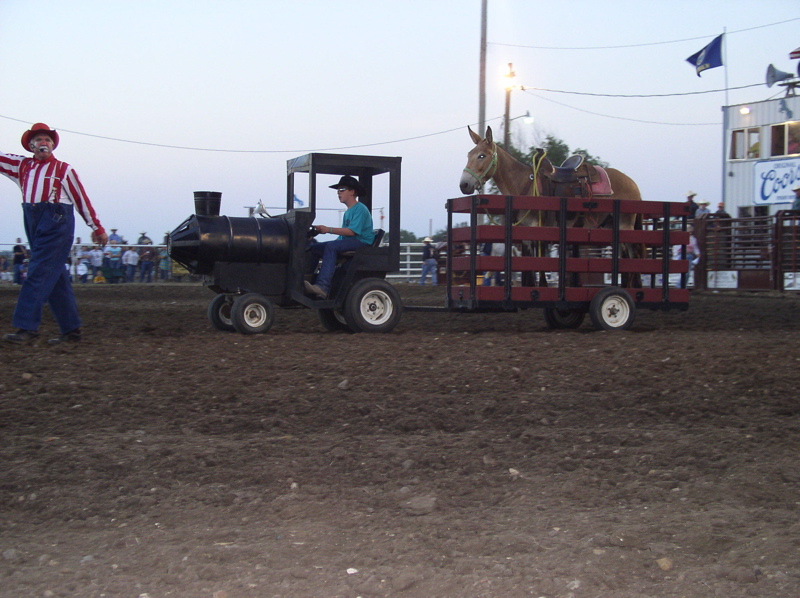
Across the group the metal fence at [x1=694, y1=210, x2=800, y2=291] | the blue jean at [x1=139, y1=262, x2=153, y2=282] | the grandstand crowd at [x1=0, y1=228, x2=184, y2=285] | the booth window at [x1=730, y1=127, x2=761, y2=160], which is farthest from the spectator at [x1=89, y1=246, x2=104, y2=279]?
the booth window at [x1=730, y1=127, x2=761, y2=160]

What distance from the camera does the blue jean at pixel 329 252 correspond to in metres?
9.05

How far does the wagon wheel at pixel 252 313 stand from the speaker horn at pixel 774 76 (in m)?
22.0

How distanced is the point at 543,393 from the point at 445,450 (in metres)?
1.49

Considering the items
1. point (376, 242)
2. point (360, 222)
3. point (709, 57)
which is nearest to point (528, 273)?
point (376, 242)

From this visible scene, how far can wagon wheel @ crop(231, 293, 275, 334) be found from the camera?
869cm

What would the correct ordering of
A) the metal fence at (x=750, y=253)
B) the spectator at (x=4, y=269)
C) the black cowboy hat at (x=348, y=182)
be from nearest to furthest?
1. the black cowboy hat at (x=348, y=182)
2. the metal fence at (x=750, y=253)
3. the spectator at (x=4, y=269)

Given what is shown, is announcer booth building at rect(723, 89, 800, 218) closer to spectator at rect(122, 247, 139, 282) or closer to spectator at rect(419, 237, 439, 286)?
spectator at rect(419, 237, 439, 286)

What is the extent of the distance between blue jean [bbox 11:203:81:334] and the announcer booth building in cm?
2275

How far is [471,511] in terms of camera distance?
12.7ft

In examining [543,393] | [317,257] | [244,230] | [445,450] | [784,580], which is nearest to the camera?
[784,580]

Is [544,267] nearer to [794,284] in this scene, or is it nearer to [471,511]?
[471,511]

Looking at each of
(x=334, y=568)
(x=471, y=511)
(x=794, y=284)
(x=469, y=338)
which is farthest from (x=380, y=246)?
(x=794, y=284)

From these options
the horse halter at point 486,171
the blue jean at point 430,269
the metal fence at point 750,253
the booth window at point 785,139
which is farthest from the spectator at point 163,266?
the horse halter at point 486,171

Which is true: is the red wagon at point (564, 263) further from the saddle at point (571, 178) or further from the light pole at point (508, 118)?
the light pole at point (508, 118)
